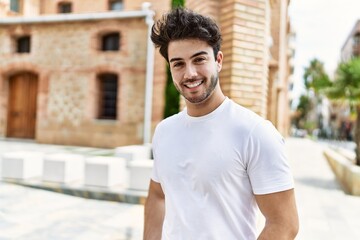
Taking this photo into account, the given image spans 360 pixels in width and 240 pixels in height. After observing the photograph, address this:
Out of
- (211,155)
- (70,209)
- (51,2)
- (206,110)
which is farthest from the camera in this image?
(51,2)

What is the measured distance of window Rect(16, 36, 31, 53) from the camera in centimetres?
1557

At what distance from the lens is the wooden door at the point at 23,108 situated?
1554 cm

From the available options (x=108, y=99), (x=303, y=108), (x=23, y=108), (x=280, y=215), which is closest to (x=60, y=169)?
(x=280, y=215)

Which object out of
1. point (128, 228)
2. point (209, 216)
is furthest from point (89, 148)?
point (209, 216)

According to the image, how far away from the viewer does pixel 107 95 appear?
47.7 feet

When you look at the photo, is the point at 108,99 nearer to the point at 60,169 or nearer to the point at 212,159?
the point at 60,169

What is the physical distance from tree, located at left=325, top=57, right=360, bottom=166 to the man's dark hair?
887 centimetres

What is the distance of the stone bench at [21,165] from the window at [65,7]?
15.6m

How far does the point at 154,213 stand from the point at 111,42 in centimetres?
1383

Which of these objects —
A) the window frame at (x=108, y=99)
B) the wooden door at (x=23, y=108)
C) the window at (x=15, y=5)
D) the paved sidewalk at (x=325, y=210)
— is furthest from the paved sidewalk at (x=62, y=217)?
the window at (x=15, y=5)

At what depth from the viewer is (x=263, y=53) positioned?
17.8 feet

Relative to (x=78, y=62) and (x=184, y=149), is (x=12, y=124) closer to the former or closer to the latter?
(x=78, y=62)

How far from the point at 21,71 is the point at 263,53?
1333 centimetres

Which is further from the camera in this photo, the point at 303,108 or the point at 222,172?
the point at 303,108
